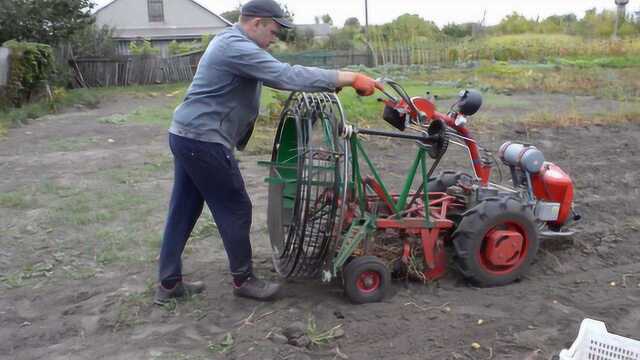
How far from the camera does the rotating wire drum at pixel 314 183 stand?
3.99 meters

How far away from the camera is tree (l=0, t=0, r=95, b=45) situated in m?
20.7

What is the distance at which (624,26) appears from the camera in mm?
41625

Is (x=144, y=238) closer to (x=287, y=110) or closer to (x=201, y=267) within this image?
(x=201, y=267)

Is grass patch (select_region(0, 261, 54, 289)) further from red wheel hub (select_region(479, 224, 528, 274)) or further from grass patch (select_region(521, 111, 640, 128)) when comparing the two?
grass patch (select_region(521, 111, 640, 128))

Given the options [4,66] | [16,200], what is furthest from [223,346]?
[4,66]

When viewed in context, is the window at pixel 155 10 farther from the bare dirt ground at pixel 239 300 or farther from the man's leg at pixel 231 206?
the man's leg at pixel 231 206

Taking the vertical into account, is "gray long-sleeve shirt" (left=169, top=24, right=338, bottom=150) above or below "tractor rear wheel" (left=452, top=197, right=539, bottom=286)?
above

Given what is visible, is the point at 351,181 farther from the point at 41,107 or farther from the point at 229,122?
the point at 41,107

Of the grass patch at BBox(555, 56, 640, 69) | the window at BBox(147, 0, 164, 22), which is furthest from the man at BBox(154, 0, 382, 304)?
the window at BBox(147, 0, 164, 22)

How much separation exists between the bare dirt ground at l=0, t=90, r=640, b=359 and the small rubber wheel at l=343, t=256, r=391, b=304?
0.07 m

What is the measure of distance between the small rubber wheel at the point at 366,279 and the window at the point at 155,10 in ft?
133

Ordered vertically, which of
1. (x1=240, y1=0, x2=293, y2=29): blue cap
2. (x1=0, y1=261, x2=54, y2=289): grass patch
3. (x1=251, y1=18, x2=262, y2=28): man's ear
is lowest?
(x1=0, y1=261, x2=54, y2=289): grass patch

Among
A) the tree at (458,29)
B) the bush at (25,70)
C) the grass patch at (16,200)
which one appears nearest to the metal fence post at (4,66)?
the bush at (25,70)

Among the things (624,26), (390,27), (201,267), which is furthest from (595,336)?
(624,26)
